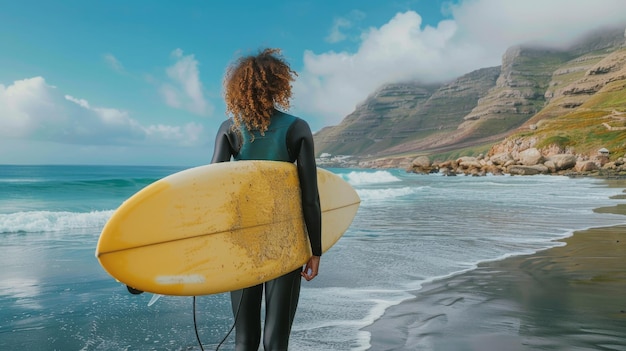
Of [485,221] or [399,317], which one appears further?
[485,221]

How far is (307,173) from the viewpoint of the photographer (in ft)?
6.99

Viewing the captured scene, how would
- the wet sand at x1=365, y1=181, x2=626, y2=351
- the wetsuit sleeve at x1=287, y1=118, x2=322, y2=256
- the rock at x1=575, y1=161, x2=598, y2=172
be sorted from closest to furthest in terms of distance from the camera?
1. the wetsuit sleeve at x1=287, y1=118, x2=322, y2=256
2. the wet sand at x1=365, y1=181, x2=626, y2=351
3. the rock at x1=575, y1=161, x2=598, y2=172

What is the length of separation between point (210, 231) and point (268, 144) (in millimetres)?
476

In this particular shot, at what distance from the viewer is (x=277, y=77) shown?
220 centimetres

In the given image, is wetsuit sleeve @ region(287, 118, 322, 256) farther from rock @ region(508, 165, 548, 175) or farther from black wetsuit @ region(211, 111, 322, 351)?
rock @ region(508, 165, 548, 175)

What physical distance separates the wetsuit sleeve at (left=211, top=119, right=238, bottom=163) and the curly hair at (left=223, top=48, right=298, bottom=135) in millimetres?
67

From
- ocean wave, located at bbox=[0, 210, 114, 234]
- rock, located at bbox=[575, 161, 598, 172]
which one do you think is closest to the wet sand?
ocean wave, located at bbox=[0, 210, 114, 234]

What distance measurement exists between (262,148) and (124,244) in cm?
72

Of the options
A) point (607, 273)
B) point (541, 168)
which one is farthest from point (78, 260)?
point (541, 168)

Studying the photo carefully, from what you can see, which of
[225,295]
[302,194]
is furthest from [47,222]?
[302,194]

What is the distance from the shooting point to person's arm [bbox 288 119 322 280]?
212 cm

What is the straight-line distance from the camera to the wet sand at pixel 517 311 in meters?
3.33

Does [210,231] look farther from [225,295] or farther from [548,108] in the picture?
[548,108]

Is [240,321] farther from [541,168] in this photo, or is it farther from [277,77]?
[541,168]
